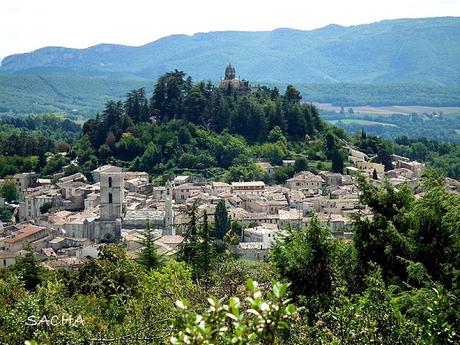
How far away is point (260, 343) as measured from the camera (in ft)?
24.4

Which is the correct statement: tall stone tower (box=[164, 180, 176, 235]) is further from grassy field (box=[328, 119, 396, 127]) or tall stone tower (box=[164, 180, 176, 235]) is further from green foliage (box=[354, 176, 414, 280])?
grassy field (box=[328, 119, 396, 127])

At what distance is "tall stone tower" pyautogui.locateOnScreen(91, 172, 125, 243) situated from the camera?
1580 inches

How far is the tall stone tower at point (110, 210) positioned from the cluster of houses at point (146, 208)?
5 cm

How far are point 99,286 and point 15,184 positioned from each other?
34.2 meters

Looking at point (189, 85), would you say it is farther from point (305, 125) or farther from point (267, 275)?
point (267, 275)

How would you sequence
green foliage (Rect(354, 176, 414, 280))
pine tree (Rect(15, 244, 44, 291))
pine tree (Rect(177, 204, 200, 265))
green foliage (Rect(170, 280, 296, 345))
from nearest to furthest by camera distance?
green foliage (Rect(170, 280, 296, 345)) → green foliage (Rect(354, 176, 414, 280)) → pine tree (Rect(177, 204, 200, 265)) → pine tree (Rect(15, 244, 44, 291))

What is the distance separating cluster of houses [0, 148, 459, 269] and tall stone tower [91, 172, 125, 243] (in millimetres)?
50

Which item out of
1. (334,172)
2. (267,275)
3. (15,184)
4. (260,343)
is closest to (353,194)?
(334,172)

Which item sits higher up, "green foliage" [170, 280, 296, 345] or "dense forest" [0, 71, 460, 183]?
"green foliage" [170, 280, 296, 345]

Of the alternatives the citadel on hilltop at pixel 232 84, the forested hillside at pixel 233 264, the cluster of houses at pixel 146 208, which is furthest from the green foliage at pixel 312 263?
the citadel on hilltop at pixel 232 84

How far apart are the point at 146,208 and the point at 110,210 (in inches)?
138

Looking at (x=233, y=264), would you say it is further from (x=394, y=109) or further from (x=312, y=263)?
(x=394, y=109)

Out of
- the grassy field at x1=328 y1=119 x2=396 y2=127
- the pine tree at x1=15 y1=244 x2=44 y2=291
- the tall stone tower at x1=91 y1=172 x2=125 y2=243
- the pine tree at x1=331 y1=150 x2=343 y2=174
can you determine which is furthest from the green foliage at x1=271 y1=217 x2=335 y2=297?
the grassy field at x1=328 y1=119 x2=396 y2=127

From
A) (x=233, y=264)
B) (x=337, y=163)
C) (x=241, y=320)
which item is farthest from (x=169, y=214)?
(x=241, y=320)
